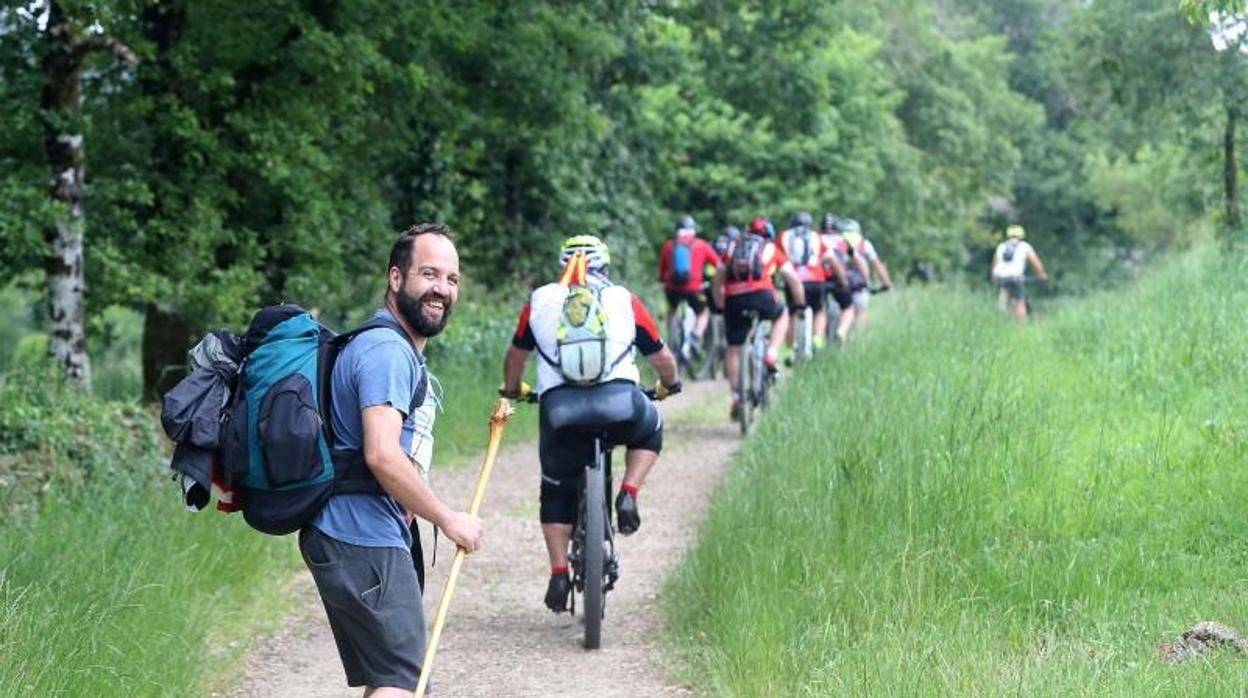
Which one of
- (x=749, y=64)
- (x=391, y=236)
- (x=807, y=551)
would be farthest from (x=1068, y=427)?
(x=749, y=64)

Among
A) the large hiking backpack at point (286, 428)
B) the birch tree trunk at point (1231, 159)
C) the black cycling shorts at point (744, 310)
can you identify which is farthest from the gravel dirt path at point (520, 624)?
the birch tree trunk at point (1231, 159)

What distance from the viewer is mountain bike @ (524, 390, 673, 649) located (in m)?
8.25

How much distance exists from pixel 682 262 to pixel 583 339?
44.6 feet

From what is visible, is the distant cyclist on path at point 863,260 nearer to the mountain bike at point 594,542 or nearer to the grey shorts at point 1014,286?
the grey shorts at point 1014,286

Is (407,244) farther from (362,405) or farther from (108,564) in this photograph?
(108,564)

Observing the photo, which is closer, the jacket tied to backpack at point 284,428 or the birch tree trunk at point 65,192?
the jacket tied to backpack at point 284,428

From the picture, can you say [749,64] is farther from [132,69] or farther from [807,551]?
[807,551]

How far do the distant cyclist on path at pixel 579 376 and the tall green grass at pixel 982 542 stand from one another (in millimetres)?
639

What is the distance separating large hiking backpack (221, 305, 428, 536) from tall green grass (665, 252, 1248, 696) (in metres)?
1.97

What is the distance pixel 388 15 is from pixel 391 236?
477 centimetres

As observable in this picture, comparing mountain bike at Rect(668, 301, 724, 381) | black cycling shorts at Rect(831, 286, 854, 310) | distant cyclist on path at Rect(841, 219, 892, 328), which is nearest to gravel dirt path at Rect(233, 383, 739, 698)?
black cycling shorts at Rect(831, 286, 854, 310)

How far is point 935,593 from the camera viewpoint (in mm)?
7211

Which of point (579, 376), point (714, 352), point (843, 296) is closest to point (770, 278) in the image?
point (843, 296)

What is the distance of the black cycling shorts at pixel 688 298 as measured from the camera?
2248cm
